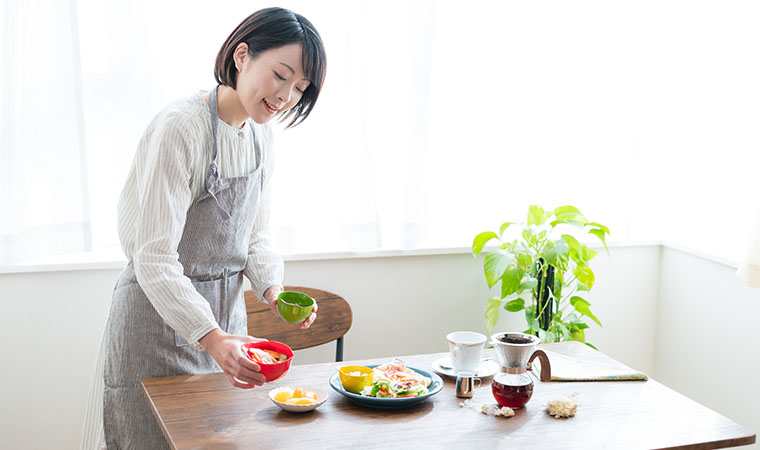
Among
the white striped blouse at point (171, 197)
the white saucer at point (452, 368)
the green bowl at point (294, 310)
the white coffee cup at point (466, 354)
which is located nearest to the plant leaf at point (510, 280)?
the white saucer at point (452, 368)

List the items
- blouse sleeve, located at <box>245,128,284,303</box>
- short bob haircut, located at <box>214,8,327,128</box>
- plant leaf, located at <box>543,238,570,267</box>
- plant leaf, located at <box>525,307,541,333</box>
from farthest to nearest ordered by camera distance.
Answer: plant leaf, located at <box>525,307,541,333</box>, plant leaf, located at <box>543,238,570,267</box>, blouse sleeve, located at <box>245,128,284,303</box>, short bob haircut, located at <box>214,8,327,128</box>

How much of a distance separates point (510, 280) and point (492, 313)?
0.16m

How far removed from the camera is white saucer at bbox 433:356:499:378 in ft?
5.74

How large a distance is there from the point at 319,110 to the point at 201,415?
1.40 metres

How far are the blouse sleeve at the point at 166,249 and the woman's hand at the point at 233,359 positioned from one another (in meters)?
0.03

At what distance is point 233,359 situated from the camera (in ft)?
4.86

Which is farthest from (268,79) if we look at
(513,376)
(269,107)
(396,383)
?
(513,376)

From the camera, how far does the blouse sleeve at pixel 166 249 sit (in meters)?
1.54

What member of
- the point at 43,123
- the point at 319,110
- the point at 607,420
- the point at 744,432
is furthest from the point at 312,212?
the point at 744,432

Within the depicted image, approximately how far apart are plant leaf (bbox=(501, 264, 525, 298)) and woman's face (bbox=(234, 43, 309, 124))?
1.33 meters

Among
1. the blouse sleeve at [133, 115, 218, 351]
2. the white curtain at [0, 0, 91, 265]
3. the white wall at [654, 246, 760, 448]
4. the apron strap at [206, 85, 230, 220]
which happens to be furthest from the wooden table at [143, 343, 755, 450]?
the white wall at [654, 246, 760, 448]

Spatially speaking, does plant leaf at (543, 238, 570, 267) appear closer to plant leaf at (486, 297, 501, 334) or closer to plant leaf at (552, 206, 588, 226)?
plant leaf at (552, 206, 588, 226)

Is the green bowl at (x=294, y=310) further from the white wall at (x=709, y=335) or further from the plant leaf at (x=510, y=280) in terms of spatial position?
the white wall at (x=709, y=335)

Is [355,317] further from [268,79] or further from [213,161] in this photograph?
[268,79]
